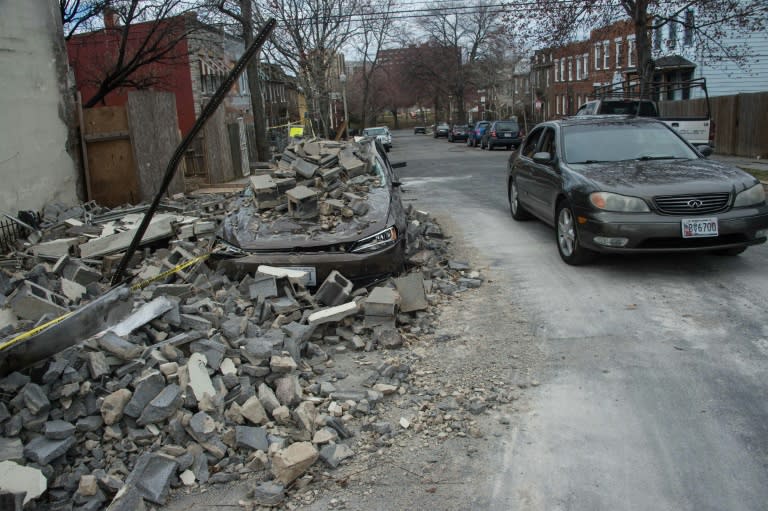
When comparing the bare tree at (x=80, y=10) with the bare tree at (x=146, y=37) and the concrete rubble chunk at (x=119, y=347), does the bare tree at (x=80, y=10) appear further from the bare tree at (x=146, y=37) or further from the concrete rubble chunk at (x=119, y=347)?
the concrete rubble chunk at (x=119, y=347)

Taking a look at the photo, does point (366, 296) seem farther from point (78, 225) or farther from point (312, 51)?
point (312, 51)

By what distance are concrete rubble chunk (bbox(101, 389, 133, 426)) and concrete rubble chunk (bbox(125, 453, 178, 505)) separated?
0.38 meters

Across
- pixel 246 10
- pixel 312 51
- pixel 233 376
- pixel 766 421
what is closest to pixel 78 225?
pixel 233 376

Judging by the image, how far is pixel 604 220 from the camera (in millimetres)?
6297

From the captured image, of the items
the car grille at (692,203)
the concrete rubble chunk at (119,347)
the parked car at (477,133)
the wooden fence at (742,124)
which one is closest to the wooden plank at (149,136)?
the concrete rubble chunk at (119,347)

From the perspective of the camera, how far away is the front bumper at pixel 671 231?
240 inches

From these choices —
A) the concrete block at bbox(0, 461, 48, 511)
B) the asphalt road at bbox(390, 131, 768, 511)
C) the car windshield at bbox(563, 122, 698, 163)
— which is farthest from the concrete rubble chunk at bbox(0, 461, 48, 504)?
the car windshield at bbox(563, 122, 698, 163)

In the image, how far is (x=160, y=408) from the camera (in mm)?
3670

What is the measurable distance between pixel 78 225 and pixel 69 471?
607 centimetres

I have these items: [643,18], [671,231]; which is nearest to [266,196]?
[671,231]

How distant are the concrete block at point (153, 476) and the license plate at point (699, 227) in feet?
16.3

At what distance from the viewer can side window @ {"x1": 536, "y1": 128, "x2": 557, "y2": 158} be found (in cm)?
814

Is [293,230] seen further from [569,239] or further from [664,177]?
[664,177]

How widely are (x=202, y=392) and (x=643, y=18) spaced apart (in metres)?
21.9
